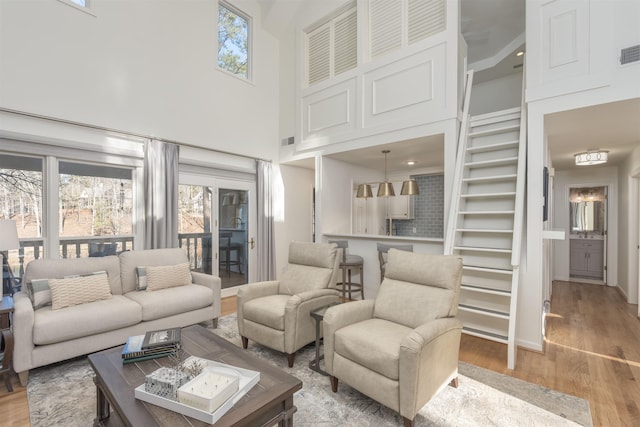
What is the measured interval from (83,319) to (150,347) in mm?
1249

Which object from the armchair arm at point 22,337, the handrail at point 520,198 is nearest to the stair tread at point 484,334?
the handrail at point 520,198

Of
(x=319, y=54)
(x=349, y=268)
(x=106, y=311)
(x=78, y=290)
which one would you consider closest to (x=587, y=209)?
(x=349, y=268)

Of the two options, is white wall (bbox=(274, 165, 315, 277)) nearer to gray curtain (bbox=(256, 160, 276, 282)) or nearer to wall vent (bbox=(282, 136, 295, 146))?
gray curtain (bbox=(256, 160, 276, 282))

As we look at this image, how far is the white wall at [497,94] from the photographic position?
594 centimetres

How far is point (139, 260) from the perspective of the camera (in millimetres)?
3605

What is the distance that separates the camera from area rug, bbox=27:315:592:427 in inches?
80.0

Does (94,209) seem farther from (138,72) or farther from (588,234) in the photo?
(588,234)

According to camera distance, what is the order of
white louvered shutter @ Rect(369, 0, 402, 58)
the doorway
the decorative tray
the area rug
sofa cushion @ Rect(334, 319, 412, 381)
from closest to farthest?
the decorative tray, sofa cushion @ Rect(334, 319, 412, 381), the area rug, white louvered shutter @ Rect(369, 0, 402, 58), the doorway

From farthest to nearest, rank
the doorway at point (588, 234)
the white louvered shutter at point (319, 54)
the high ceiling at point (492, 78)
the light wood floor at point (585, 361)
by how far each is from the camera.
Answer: the doorway at point (588, 234) < the white louvered shutter at point (319, 54) < the high ceiling at point (492, 78) < the light wood floor at point (585, 361)

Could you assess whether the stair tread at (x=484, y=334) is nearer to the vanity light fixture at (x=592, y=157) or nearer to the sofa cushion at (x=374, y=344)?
the sofa cushion at (x=374, y=344)

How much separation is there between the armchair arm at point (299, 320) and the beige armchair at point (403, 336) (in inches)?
18.6

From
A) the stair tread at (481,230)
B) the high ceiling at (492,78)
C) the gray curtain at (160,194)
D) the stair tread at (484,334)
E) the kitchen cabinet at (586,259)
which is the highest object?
the high ceiling at (492,78)

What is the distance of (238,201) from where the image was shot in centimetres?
541

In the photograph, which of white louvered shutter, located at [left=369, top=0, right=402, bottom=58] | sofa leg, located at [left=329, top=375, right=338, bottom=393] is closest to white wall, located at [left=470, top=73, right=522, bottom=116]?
white louvered shutter, located at [left=369, top=0, right=402, bottom=58]
